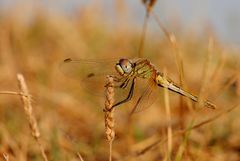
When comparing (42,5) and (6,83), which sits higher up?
(42,5)

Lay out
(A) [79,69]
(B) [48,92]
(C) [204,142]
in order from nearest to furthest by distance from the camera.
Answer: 1. (C) [204,142]
2. (B) [48,92]
3. (A) [79,69]

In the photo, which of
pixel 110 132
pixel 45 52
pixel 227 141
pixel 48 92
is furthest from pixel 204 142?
pixel 45 52

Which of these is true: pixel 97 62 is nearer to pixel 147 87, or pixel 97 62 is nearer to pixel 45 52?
pixel 147 87

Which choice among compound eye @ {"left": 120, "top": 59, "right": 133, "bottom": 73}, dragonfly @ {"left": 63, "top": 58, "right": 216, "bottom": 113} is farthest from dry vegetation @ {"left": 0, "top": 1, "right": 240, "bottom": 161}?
compound eye @ {"left": 120, "top": 59, "right": 133, "bottom": 73}

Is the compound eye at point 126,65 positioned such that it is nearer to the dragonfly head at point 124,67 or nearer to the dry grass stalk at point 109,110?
the dragonfly head at point 124,67

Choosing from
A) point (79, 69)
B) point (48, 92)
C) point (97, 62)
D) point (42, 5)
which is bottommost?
point (97, 62)
